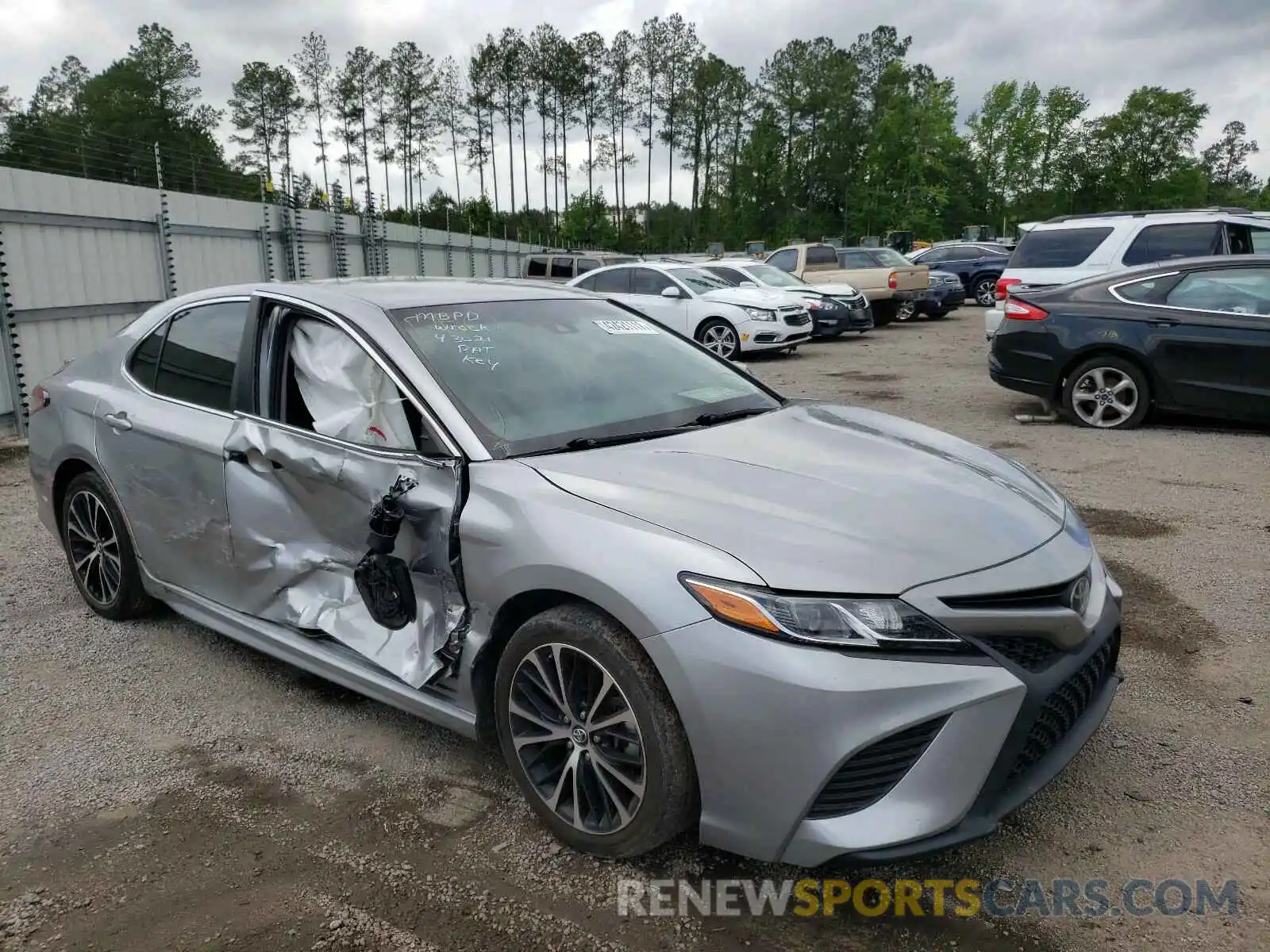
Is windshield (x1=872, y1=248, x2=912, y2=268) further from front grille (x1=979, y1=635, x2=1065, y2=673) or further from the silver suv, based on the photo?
front grille (x1=979, y1=635, x2=1065, y2=673)

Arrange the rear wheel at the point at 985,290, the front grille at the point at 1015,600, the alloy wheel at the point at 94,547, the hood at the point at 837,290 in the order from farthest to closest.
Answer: the rear wheel at the point at 985,290
the hood at the point at 837,290
the alloy wheel at the point at 94,547
the front grille at the point at 1015,600

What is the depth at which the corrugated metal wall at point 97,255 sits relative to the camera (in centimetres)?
965

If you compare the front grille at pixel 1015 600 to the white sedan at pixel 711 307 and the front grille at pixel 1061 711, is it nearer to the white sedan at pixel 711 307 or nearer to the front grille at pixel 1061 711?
the front grille at pixel 1061 711

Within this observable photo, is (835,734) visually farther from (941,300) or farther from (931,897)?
(941,300)

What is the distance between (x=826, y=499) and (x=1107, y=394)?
22.8 ft

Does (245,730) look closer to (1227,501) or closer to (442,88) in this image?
(1227,501)

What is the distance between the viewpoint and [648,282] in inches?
631

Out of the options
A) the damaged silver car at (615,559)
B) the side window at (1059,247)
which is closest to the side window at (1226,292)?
the side window at (1059,247)

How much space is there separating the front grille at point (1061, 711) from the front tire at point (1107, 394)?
646 centimetres

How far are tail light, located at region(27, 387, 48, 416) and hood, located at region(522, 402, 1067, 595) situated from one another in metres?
3.11

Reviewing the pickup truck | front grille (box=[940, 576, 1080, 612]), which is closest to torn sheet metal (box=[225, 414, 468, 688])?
front grille (box=[940, 576, 1080, 612])

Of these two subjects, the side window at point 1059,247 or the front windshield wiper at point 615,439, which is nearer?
the front windshield wiper at point 615,439

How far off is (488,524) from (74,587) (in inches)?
138

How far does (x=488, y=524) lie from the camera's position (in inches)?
111
